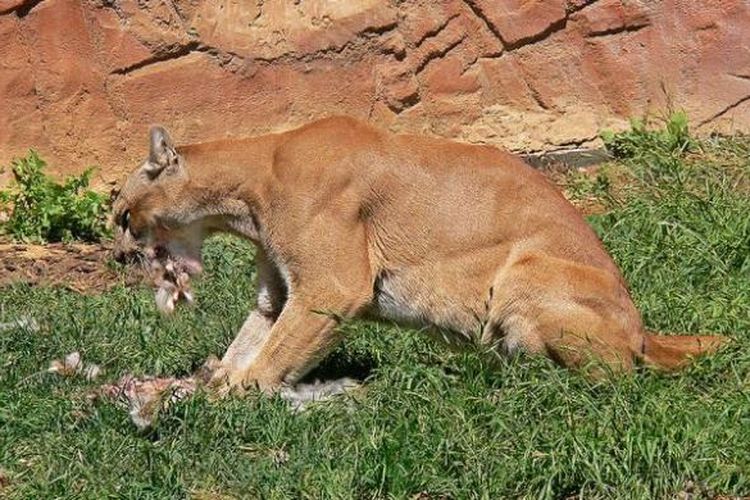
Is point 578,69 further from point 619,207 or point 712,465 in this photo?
point 712,465

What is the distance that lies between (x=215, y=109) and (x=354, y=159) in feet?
12.0

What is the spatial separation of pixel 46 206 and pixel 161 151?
286 cm

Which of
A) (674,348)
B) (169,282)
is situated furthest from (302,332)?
(674,348)

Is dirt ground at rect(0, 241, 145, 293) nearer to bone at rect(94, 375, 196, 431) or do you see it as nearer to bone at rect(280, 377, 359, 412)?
bone at rect(94, 375, 196, 431)

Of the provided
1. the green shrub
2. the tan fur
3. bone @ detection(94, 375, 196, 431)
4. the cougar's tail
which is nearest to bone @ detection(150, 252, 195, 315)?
the tan fur

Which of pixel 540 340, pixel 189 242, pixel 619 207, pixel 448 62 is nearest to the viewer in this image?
pixel 540 340

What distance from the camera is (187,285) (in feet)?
27.3

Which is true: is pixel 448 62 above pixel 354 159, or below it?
below

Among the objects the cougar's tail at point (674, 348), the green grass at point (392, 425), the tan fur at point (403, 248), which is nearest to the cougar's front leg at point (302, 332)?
the tan fur at point (403, 248)

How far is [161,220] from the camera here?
7.88 m

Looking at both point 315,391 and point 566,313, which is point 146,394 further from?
point 566,313

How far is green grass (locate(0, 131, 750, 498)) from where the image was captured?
5906 mm

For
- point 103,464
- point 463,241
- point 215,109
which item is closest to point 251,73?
point 215,109

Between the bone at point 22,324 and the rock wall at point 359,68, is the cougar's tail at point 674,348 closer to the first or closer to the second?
the bone at point 22,324
